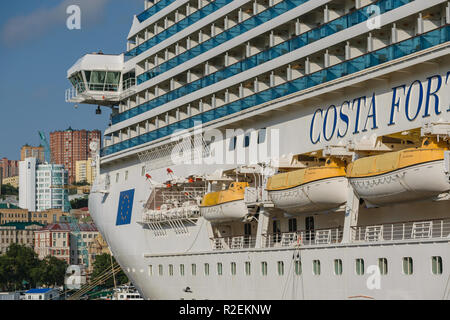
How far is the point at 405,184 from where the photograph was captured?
23266 mm

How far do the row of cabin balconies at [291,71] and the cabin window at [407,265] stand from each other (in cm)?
617

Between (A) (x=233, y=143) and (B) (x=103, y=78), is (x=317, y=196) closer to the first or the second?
(A) (x=233, y=143)

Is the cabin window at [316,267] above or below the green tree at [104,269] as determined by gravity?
above

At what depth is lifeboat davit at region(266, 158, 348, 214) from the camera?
26453mm

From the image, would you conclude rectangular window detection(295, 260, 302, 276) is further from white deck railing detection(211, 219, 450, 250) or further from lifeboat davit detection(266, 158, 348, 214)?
lifeboat davit detection(266, 158, 348, 214)

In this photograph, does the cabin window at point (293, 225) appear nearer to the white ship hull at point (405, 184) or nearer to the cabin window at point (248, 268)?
the cabin window at point (248, 268)

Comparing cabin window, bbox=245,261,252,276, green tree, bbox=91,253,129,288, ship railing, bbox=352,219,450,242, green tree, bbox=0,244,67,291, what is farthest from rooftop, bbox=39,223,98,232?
ship railing, bbox=352,219,450,242

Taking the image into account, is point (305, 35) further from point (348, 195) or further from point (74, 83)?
point (74, 83)

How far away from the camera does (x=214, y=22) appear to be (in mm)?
37500

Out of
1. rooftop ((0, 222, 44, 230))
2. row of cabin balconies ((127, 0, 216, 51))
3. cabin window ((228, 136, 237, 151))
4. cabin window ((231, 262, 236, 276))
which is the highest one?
row of cabin balconies ((127, 0, 216, 51))

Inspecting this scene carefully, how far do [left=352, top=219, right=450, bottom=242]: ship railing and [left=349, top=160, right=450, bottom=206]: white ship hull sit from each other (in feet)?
2.41

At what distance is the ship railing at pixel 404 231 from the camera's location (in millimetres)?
23281

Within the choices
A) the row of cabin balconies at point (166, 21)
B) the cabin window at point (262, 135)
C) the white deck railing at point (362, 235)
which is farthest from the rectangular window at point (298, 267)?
the row of cabin balconies at point (166, 21)

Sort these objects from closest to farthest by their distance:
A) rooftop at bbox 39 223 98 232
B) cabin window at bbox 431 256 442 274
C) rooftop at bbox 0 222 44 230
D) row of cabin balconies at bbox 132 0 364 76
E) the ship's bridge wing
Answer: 1. cabin window at bbox 431 256 442 274
2. row of cabin balconies at bbox 132 0 364 76
3. the ship's bridge wing
4. rooftop at bbox 39 223 98 232
5. rooftop at bbox 0 222 44 230
